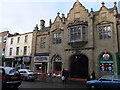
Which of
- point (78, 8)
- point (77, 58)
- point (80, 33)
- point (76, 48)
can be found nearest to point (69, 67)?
point (77, 58)

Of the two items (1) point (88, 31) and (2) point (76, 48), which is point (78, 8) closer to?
(1) point (88, 31)

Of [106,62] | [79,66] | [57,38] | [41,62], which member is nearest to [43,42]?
[57,38]

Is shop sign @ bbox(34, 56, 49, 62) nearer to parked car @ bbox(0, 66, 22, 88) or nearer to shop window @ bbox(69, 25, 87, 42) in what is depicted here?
shop window @ bbox(69, 25, 87, 42)

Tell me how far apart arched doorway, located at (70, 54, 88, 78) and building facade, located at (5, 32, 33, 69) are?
9.91 metres

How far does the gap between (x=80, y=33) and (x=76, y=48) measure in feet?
8.60

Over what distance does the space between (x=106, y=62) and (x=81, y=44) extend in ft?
15.8

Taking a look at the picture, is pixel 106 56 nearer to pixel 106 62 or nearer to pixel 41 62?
pixel 106 62

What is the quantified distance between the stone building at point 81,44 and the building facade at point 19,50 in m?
2.15

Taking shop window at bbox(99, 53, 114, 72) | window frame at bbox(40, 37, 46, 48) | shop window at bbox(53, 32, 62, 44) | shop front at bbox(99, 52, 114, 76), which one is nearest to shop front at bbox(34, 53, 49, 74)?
window frame at bbox(40, 37, 46, 48)

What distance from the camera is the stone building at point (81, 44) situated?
771 inches

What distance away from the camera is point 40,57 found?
1024 inches

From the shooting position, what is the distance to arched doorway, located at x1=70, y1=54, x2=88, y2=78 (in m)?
21.6

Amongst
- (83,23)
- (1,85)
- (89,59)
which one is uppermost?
(83,23)

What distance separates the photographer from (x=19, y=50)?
30406mm
